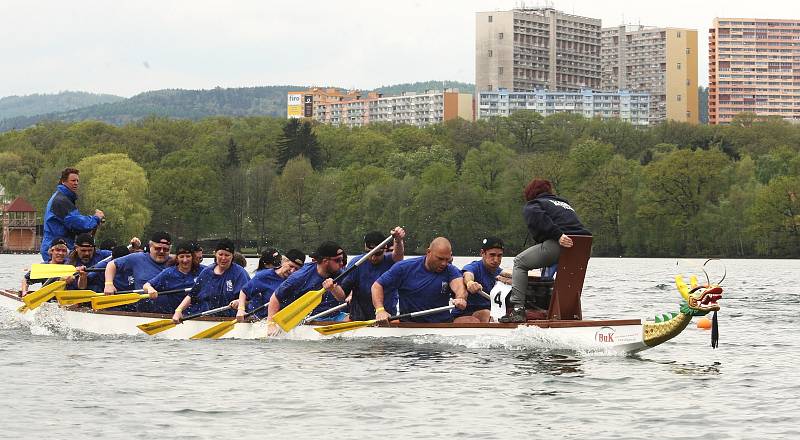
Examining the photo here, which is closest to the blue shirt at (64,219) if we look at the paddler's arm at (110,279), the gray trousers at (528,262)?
the paddler's arm at (110,279)

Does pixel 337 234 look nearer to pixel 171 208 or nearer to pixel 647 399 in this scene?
pixel 171 208

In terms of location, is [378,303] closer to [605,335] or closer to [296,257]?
[296,257]

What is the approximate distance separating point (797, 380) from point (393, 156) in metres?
103

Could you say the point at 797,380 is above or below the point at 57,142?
below

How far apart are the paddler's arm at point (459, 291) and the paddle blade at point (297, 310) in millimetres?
1808

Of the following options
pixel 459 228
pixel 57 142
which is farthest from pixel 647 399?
pixel 57 142

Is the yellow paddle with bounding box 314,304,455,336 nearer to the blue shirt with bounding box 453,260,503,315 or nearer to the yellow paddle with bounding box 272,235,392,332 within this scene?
the yellow paddle with bounding box 272,235,392,332

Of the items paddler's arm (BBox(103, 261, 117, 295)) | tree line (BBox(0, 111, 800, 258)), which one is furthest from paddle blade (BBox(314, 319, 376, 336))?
tree line (BBox(0, 111, 800, 258))

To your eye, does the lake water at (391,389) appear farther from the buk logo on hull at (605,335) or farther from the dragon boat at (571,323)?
the buk logo on hull at (605,335)

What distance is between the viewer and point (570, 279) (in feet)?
50.8

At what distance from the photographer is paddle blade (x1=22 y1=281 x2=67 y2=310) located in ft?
67.5

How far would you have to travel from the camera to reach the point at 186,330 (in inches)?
752

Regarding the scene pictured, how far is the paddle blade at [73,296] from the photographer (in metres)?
20.4

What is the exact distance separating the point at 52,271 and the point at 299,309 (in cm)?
508
